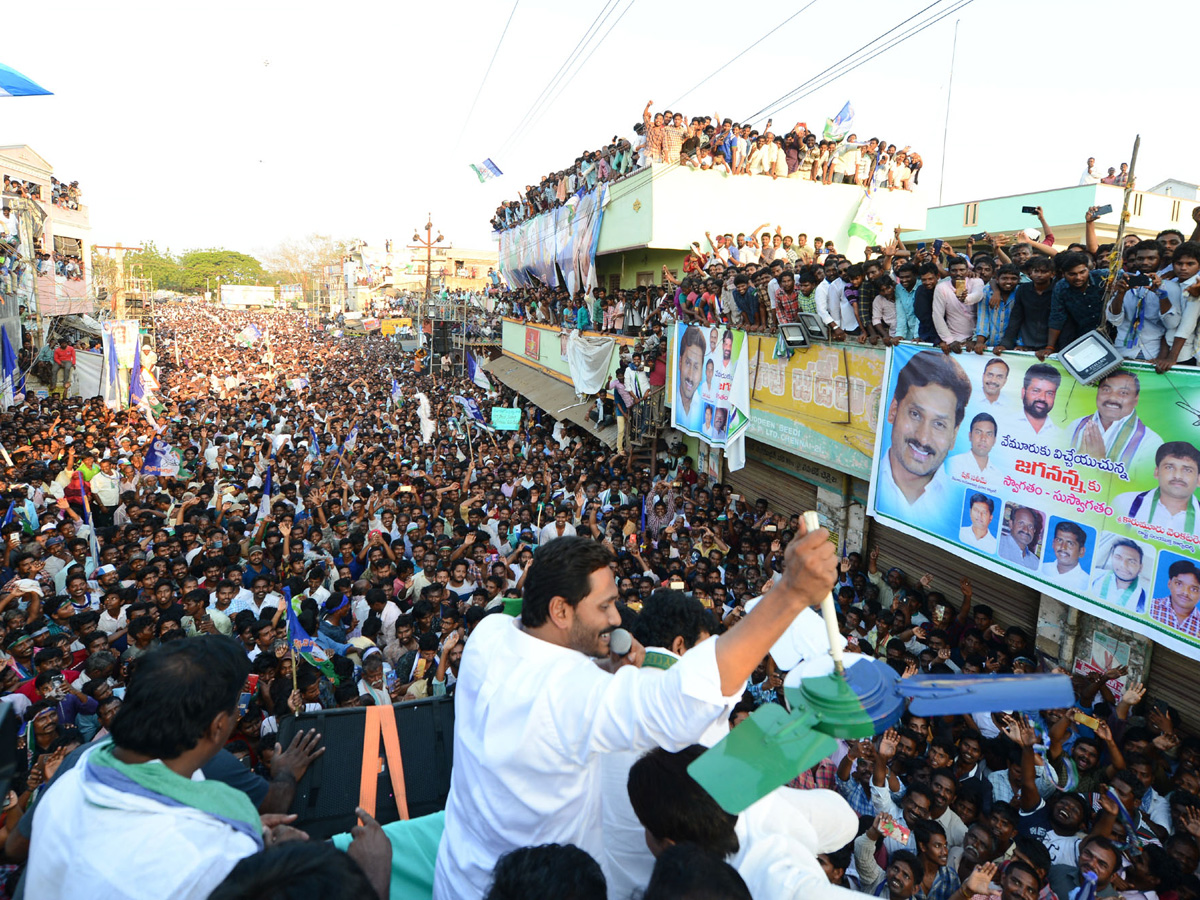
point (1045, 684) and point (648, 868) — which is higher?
point (1045, 684)

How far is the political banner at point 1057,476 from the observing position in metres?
4.45

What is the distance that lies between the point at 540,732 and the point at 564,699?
103 millimetres

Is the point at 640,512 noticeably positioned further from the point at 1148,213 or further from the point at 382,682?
the point at 1148,213

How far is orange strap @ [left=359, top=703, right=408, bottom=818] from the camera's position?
9.11ft

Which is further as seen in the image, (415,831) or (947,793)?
(947,793)

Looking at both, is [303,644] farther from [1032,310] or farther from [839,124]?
[839,124]

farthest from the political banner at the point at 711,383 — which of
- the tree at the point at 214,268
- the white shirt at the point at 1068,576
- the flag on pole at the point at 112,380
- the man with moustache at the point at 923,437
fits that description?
the tree at the point at 214,268

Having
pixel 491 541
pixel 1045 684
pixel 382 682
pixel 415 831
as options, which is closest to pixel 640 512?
pixel 491 541

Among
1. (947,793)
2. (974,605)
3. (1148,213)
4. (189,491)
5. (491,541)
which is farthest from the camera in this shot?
(1148,213)

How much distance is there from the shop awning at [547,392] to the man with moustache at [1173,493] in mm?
9553

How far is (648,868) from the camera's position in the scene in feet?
6.76

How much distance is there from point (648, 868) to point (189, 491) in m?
9.98

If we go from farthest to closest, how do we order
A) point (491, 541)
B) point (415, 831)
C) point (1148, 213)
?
1. point (1148, 213)
2. point (491, 541)
3. point (415, 831)

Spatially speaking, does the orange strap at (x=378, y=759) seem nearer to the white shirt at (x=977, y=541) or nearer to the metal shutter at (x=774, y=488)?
the white shirt at (x=977, y=541)
